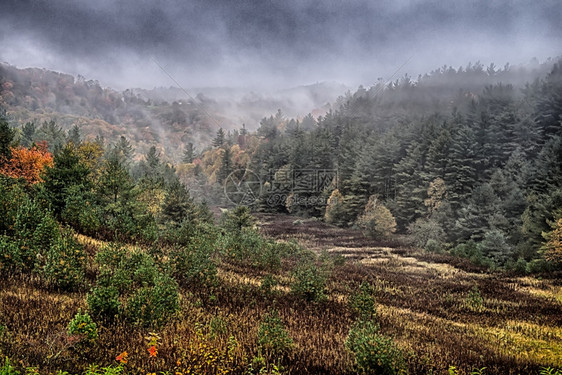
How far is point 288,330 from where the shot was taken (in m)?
7.66

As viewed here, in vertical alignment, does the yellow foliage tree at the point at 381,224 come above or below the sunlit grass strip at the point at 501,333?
below

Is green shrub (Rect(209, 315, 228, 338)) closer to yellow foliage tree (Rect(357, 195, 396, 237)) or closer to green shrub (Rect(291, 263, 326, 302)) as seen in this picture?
green shrub (Rect(291, 263, 326, 302))

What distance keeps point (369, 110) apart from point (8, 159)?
100m

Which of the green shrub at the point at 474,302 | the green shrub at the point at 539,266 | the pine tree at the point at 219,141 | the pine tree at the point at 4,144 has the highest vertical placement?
the pine tree at the point at 219,141

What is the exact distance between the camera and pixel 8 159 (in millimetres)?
37500

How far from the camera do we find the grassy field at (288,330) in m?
5.35

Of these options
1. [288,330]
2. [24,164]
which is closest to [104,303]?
[288,330]

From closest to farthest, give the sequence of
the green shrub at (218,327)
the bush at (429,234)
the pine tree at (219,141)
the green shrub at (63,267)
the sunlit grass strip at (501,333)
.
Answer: the green shrub at (218,327)
the sunlit grass strip at (501,333)
the green shrub at (63,267)
the bush at (429,234)
the pine tree at (219,141)

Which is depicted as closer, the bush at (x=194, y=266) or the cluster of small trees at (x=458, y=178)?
the bush at (x=194, y=266)

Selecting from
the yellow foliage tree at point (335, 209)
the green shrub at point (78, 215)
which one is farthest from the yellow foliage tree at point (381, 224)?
the green shrub at point (78, 215)

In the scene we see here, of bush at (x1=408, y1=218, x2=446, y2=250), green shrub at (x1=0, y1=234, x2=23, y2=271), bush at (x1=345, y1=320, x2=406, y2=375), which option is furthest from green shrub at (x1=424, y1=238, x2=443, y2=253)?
green shrub at (x1=0, y1=234, x2=23, y2=271)

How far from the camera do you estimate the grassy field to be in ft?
17.5

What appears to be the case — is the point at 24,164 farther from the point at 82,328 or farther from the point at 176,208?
the point at 82,328

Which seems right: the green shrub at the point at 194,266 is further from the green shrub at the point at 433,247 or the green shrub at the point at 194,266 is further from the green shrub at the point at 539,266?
the green shrub at the point at 433,247
